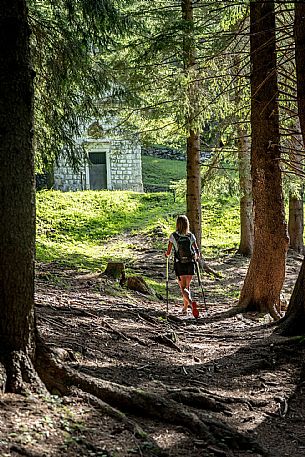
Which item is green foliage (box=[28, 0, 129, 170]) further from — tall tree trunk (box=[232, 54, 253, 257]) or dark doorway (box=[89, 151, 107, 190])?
dark doorway (box=[89, 151, 107, 190])

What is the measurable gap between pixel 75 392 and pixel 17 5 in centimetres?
296

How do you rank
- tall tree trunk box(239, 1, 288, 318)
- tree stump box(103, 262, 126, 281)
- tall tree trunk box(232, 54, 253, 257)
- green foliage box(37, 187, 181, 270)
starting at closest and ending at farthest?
tall tree trunk box(239, 1, 288, 318) → tree stump box(103, 262, 126, 281) → tall tree trunk box(232, 54, 253, 257) → green foliage box(37, 187, 181, 270)

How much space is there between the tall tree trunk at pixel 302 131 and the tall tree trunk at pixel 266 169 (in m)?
1.83

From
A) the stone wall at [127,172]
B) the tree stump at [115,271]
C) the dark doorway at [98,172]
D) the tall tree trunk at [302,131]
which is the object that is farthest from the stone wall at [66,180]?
the tall tree trunk at [302,131]

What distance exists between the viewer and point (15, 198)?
4.16 meters

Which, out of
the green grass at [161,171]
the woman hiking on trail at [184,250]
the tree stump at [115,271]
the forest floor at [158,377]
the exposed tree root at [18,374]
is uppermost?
the green grass at [161,171]

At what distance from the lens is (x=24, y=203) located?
421 centimetres

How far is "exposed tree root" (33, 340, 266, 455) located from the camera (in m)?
4.16

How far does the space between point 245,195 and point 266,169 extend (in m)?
7.59

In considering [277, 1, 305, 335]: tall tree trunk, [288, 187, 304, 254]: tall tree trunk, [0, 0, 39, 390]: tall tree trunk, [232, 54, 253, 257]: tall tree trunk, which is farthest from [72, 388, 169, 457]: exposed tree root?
[288, 187, 304, 254]: tall tree trunk

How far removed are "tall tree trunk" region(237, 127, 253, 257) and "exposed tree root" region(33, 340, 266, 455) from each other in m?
10.6

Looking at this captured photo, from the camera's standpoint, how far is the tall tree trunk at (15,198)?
4129 mm

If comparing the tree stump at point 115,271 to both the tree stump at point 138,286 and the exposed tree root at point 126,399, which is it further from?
the exposed tree root at point 126,399

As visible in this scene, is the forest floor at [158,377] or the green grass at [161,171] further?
the green grass at [161,171]
